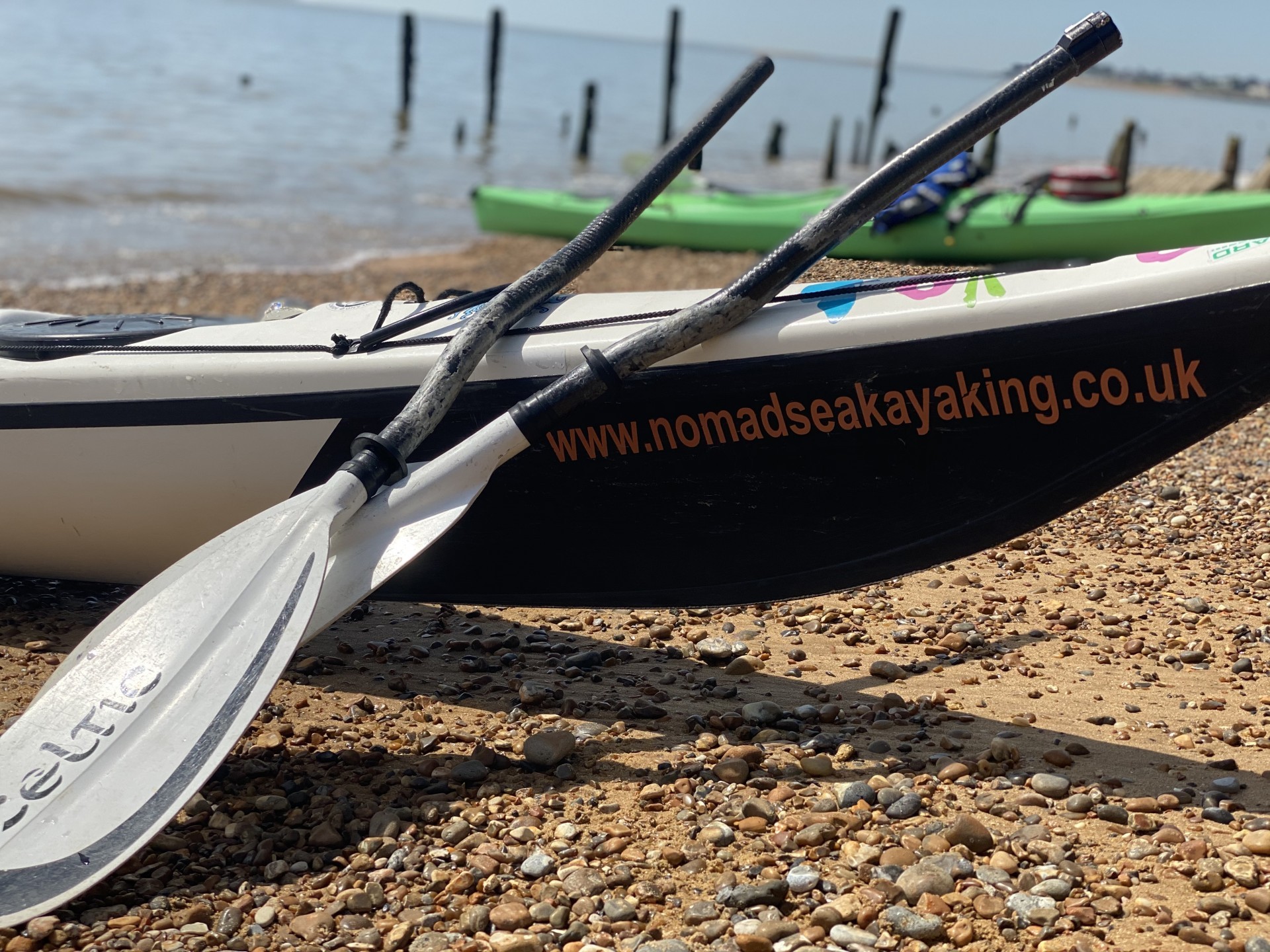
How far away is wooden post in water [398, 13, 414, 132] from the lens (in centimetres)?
2769

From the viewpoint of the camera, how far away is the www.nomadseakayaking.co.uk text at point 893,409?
254cm

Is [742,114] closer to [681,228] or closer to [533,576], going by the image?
[681,228]

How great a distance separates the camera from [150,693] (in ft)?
8.03

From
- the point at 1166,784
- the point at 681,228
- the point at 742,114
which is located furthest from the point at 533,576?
the point at 742,114

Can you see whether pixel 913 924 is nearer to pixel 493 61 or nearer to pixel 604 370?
pixel 604 370

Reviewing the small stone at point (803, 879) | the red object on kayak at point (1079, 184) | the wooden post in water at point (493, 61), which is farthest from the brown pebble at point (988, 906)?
the wooden post in water at point (493, 61)

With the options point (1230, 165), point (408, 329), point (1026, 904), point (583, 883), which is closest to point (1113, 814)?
point (1026, 904)

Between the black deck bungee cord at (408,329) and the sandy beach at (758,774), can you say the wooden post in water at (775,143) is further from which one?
the black deck bungee cord at (408,329)

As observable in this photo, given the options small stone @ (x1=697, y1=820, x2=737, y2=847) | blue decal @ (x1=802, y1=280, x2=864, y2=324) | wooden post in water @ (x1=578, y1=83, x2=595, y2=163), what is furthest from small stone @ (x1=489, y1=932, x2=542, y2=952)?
wooden post in water @ (x1=578, y1=83, x2=595, y2=163)

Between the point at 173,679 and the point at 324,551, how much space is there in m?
0.41

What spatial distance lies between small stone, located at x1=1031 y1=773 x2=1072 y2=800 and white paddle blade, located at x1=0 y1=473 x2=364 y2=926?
152cm

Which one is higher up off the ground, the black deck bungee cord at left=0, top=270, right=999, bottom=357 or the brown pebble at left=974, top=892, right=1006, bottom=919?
the black deck bungee cord at left=0, top=270, right=999, bottom=357

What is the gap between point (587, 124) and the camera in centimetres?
2617

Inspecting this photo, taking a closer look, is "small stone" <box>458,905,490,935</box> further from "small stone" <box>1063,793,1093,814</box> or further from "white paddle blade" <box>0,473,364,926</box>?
"small stone" <box>1063,793,1093,814</box>
